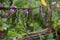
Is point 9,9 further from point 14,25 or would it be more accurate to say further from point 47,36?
point 47,36

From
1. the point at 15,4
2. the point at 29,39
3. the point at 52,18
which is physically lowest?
the point at 29,39

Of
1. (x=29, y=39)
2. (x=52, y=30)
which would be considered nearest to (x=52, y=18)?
(x=52, y=30)

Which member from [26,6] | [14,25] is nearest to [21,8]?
[26,6]

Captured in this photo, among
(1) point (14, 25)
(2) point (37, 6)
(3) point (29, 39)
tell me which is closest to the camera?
(3) point (29, 39)

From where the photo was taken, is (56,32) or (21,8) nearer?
(56,32)

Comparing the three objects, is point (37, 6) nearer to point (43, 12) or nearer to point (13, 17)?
point (43, 12)

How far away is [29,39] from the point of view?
1.58 meters

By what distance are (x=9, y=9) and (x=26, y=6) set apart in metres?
0.14

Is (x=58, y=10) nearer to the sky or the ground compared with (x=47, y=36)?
nearer to the sky

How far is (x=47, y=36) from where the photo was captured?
5.25 feet

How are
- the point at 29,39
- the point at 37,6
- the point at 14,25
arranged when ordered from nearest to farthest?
1. the point at 29,39
2. the point at 14,25
3. the point at 37,6

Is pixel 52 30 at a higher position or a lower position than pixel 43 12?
lower

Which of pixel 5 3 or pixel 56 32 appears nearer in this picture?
pixel 56 32

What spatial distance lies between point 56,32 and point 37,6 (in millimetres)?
304
